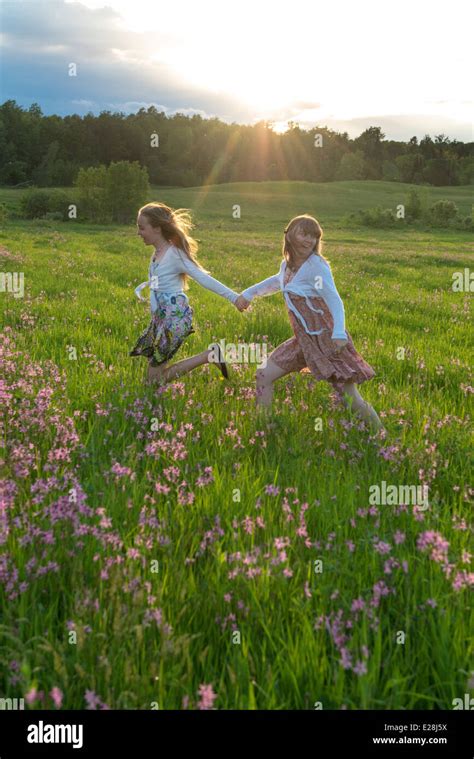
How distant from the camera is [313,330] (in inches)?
231

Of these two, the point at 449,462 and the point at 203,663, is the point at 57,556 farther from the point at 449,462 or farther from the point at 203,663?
the point at 449,462

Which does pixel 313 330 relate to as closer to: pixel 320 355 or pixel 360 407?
pixel 320 355

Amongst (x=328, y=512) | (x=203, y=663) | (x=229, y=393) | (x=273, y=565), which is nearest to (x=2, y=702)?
(x=203, y=663)

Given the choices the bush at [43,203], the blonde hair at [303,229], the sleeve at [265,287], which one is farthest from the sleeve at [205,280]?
the bush at [43,203]

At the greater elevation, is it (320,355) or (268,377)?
(320,355)

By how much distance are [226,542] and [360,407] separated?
2.65 meters

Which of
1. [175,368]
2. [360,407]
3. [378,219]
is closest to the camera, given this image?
[360,407]

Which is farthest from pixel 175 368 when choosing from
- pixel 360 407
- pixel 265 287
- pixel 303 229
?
pixel 360 407

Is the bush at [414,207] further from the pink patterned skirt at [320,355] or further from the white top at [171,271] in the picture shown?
the pink patterned skirt at [320,355]

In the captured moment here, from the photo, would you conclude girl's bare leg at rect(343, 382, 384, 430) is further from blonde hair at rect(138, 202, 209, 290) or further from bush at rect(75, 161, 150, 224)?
bush at rect(75, 161, 150, 224)

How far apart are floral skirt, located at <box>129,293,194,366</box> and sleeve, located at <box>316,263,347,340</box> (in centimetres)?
180

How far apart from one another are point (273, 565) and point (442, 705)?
941 millimetres

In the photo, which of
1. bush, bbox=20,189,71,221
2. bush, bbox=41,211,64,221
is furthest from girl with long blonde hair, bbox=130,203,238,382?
bush, bbox=20,189,71,221

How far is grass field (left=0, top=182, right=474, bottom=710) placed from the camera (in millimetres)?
2334
